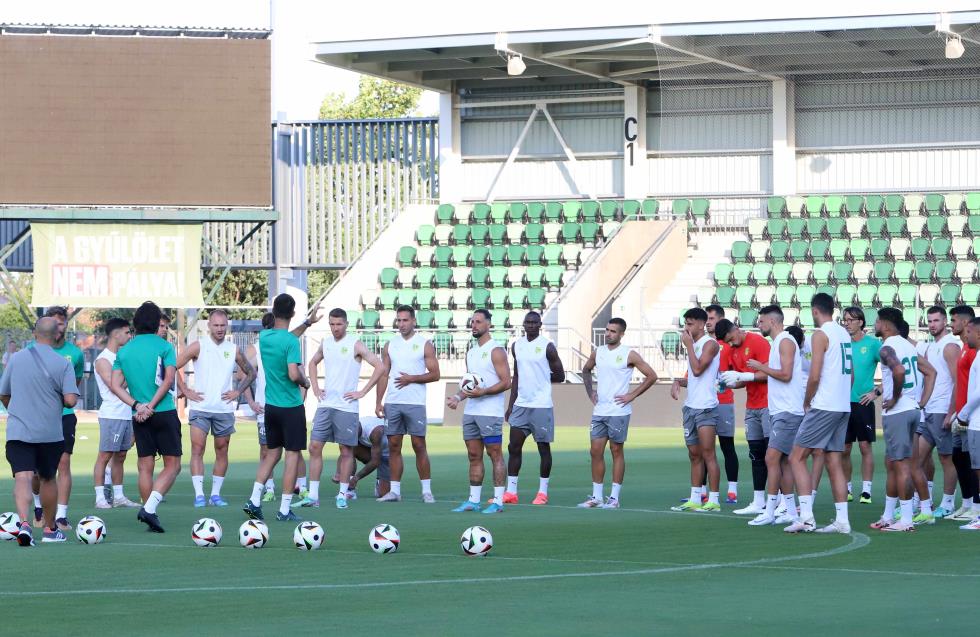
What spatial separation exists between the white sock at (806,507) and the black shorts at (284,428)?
4.77 meters

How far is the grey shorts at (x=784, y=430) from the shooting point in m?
15.0

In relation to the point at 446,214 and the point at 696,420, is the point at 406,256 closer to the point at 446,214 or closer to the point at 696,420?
the point at 446,214

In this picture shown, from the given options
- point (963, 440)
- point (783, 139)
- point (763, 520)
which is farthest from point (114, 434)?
point (783, 139)

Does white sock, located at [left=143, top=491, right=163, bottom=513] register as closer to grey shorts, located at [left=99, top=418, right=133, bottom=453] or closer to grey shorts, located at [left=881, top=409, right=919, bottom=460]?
grey shorts, located at [left=99, top=418, right=133, bottom=453]

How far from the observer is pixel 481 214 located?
43094 mm

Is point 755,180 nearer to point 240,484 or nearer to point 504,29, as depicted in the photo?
point 504,29

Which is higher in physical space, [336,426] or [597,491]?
[336,426]

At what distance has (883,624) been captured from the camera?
30.6ft

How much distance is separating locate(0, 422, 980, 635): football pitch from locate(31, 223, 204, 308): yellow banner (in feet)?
74.2

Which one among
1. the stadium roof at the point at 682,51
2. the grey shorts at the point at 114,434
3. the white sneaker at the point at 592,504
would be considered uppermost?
the stadium roof at the point at 682,51

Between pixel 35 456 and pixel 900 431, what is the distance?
7891mm

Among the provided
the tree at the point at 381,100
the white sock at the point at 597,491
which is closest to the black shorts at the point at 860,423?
the white sock at the point at 597,491

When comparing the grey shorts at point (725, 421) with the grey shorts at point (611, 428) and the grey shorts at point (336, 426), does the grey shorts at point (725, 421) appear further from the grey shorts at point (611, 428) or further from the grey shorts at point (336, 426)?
the grey shorts at point (336, 426)

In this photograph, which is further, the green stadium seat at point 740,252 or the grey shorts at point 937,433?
the green stadium seat at point 740,252
